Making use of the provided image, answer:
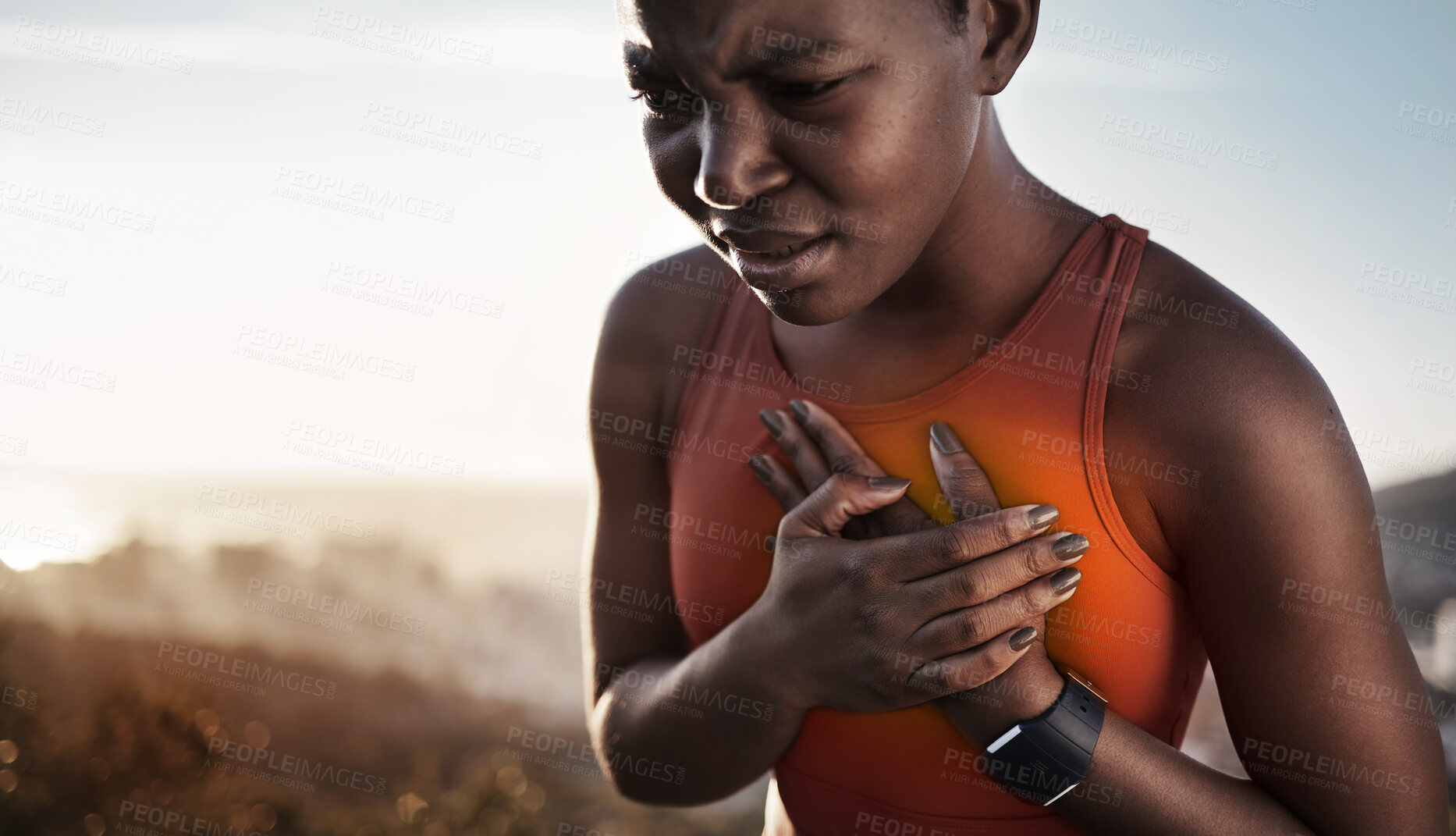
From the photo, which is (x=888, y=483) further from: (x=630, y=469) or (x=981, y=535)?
(x=630, y=469)

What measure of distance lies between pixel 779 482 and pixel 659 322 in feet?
0.94

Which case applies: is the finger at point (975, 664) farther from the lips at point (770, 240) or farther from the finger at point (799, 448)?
the lips at point (770, 240)

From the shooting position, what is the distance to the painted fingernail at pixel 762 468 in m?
1.00

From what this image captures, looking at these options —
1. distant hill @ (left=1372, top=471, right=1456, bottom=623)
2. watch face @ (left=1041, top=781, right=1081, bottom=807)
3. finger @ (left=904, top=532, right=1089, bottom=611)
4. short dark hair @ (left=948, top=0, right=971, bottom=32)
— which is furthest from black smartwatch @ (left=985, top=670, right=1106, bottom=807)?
distant hill @ (left=1372, top=471, right=1456, bottom=623)

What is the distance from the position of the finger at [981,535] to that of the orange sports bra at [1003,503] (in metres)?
0.04

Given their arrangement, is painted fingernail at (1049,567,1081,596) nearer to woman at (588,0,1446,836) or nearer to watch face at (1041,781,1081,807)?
woman at (588,0,1446,836)

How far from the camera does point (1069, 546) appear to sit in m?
0.83

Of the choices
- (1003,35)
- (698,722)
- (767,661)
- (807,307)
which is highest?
(1003,35)

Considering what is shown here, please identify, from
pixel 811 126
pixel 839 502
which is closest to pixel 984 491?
pixel 839 502

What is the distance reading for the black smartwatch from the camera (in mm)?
842

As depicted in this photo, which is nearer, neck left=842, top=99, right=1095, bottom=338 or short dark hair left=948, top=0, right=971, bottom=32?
short dark hair left=948, top=0, right=971, bottom=32

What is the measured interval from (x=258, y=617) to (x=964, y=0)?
3431 mm

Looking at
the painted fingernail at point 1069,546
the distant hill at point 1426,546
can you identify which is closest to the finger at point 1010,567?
the painted fingernail at point 1069,546

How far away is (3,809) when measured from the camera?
360 cm
